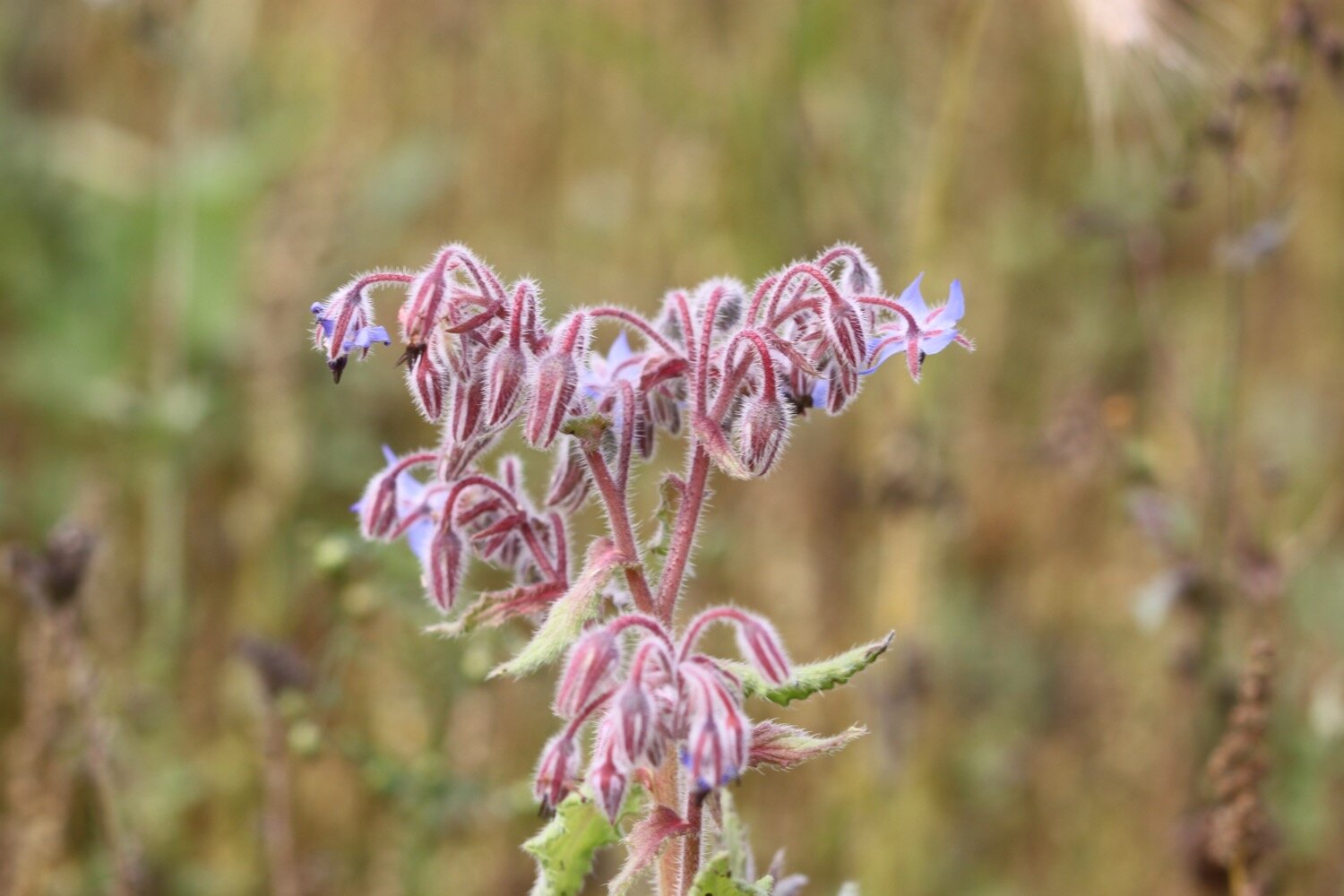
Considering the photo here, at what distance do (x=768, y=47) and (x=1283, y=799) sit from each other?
10.2 ft

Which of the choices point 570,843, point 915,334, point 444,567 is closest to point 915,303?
point 915,334

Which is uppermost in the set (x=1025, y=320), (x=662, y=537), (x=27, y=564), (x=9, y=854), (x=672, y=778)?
(x=1025, y=320)

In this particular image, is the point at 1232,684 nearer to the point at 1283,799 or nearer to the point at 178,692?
the point at 1283,799

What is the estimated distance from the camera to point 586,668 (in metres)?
1.77

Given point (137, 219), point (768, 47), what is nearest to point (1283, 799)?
point (768, 47)

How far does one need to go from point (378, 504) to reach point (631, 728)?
0.64 meters

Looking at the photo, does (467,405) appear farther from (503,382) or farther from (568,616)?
(568,616)

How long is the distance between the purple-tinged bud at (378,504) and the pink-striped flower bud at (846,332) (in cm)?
70

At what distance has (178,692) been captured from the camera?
4562 millimetres

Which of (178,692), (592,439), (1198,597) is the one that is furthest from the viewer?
(178,692)

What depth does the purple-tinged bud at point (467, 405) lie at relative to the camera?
1925 millimetres

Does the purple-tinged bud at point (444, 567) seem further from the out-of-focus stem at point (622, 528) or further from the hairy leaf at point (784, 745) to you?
the hairy leaf at point (784, 745)

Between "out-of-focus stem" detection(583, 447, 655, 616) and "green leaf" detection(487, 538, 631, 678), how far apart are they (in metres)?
0.02

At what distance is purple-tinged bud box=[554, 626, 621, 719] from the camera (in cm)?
177
